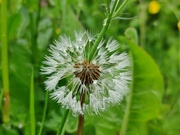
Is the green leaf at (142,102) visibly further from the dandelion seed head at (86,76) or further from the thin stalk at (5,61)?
the dandelion seed head at (86,76)

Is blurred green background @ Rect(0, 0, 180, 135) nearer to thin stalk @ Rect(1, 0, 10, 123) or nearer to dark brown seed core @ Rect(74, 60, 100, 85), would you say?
thin stalk @ Rect(1, 0, 10, 123)

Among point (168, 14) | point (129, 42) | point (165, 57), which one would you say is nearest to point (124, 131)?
point (129, 42)

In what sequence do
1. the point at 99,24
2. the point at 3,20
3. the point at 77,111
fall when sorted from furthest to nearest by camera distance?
1. the point at 99,24
2. the point at 3,20
3. the point at 77,111

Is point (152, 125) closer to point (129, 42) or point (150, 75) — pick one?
point (150, 75)

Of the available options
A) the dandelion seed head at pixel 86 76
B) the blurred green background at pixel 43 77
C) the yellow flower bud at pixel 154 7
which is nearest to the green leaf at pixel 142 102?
the blurred green background at pixel 43 77

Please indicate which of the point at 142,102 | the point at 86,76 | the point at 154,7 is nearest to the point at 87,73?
the point at 86,76

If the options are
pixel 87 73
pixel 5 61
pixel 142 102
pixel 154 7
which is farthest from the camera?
pixel 154 7

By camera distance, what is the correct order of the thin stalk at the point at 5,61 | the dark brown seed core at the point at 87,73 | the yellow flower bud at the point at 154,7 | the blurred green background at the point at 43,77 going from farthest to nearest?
the yellow flower bud at the point at 154,7, the blurred green background at the point at 43,77, the thin stalk at the point at 5,61, the dark brown seed core at the point at 87,73

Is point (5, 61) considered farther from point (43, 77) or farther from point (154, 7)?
point (154, 7)
